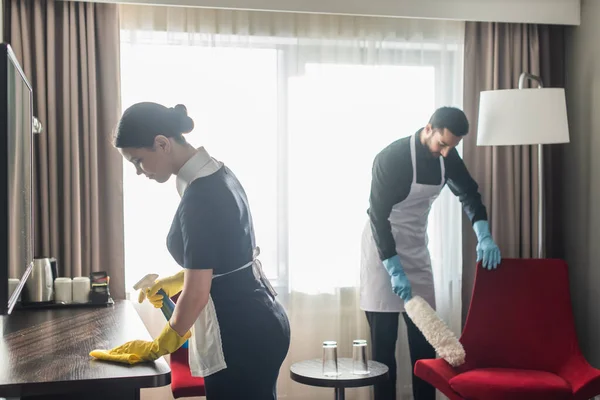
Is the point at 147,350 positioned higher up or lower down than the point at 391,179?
lower down

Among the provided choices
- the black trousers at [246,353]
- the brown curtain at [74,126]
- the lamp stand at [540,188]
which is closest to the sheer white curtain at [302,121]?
the brown curtain at [74,126]

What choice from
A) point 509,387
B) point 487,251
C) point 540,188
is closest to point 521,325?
point 487,251

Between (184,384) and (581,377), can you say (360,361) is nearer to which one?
(184,384)

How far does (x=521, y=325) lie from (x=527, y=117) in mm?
990

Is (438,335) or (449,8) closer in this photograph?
(438,335)

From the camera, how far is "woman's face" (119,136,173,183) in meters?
1.84

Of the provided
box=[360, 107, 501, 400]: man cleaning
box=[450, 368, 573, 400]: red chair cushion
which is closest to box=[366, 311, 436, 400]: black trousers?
box=[360, 107, 501, 400]: man cleaning

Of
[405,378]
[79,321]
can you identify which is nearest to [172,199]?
[79,321]

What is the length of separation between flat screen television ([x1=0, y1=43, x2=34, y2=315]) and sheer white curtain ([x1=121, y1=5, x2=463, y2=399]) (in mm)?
1555

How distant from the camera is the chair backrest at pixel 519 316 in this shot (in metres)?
3.41

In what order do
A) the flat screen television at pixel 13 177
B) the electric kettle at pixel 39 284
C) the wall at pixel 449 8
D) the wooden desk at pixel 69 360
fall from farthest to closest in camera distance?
the wall at pixel 449 8 → the electric kettle at pixel 39 284 → the wooden desk at pixel 69 360 → the flat screen television at pixel 13 177

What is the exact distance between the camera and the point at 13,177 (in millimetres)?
1624

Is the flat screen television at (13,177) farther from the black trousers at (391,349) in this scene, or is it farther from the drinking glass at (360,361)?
the black trousers at (391,349)

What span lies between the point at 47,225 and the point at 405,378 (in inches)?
80.8
